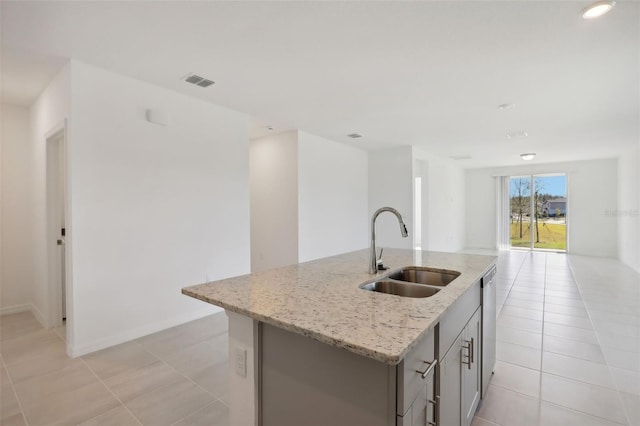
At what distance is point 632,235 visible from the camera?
6.31m

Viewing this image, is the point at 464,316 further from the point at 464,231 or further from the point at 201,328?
the point at 464,231

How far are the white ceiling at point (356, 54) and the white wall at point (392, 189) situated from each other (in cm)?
200

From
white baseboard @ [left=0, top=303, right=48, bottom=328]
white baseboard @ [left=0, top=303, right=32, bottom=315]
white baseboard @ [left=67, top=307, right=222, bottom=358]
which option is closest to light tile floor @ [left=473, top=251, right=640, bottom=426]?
white baseboard @ [left=67, top=307, right=222, bottom=358]

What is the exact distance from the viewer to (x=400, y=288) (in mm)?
1761

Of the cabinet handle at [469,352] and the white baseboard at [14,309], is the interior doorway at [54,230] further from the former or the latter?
the cabinet handle at [469,352]

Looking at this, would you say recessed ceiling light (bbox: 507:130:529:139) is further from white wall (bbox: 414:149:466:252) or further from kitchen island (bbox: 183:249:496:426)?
kitchen island (bbox: 183:249:496:426)

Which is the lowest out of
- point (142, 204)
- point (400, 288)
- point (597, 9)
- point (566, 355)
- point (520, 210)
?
point (566, 355)

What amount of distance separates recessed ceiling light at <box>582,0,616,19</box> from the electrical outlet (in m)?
2.80

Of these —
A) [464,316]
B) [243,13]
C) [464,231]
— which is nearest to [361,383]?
[464,316]

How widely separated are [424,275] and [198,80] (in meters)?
2.76

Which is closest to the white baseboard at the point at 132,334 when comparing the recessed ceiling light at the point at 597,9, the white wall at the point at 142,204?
the white wall at the point at 142,204

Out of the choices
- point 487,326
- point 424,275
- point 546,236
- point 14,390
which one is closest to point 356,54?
point 424,275

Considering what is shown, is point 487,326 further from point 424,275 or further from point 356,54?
point 356,54

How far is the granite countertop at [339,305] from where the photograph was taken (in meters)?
0.95
